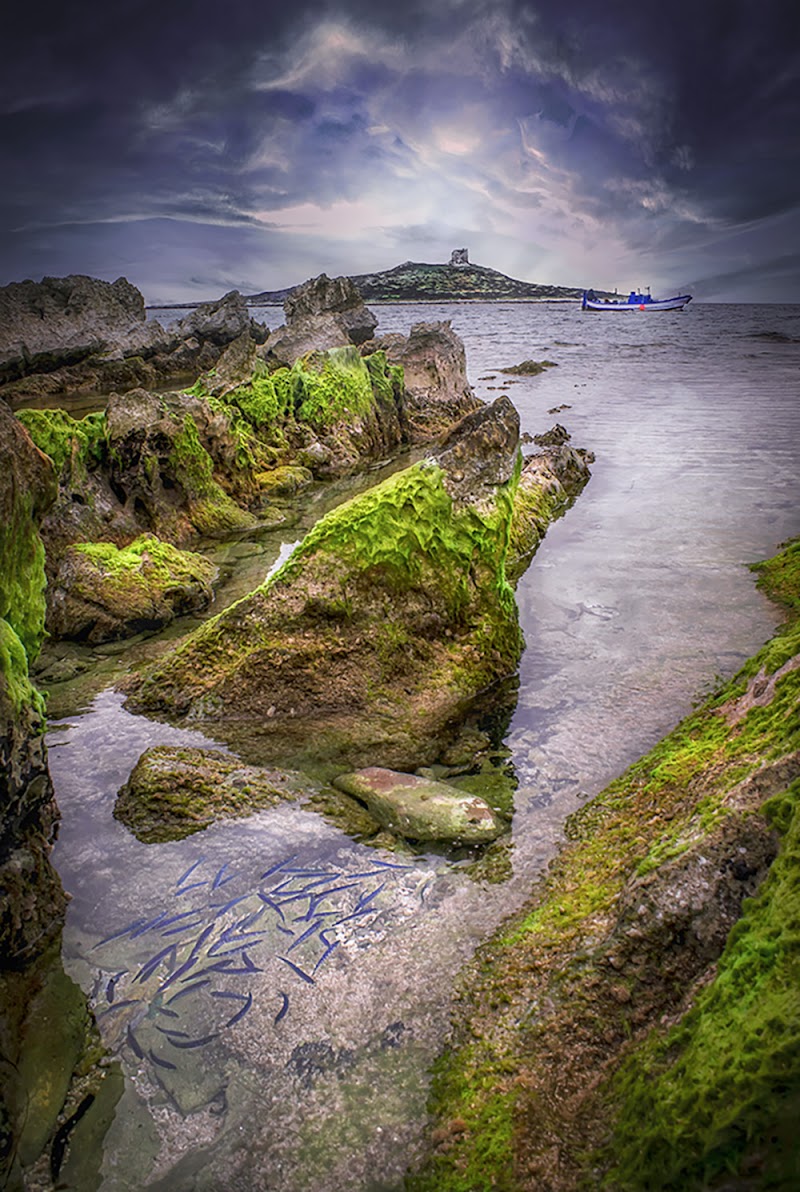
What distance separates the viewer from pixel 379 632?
17.4 ft

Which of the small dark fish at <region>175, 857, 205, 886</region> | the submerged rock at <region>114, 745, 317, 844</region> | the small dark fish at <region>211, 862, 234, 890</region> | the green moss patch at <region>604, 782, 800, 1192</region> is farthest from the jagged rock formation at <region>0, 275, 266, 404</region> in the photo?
the green moss patch at <region>604, 782, 800, 1192</region>

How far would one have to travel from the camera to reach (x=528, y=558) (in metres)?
8.32

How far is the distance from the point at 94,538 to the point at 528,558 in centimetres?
501

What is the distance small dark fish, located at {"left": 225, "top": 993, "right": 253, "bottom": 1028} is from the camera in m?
2.77

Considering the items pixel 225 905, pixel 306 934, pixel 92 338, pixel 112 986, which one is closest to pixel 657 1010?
pixel 306 934

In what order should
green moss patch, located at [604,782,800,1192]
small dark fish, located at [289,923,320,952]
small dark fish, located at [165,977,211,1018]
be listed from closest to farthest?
green moss patch, located at [604,782,800,1192] < small dark fish, located at [165,977,211,1018] < small dark fish, located at [289,923,320,952]

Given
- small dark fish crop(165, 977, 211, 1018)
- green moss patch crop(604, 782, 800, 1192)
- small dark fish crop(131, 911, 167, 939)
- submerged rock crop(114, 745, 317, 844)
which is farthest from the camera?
submerged rock crop(114, 745, 317, 844)

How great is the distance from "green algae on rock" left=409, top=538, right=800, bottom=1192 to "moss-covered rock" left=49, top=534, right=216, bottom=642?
4781mm

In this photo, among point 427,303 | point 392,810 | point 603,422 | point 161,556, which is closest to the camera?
point 392,810

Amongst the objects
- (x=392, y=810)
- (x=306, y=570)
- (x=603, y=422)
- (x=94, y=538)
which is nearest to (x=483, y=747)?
(x=392, y=810)

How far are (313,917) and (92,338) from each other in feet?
120

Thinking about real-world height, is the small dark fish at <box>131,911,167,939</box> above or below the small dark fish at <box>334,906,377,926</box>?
below

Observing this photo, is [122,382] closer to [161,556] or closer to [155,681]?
[161,556]

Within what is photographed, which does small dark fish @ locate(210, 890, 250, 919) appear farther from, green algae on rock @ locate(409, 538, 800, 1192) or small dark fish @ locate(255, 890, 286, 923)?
green algae on rock @ locate(409, 538, 800, 1192)
